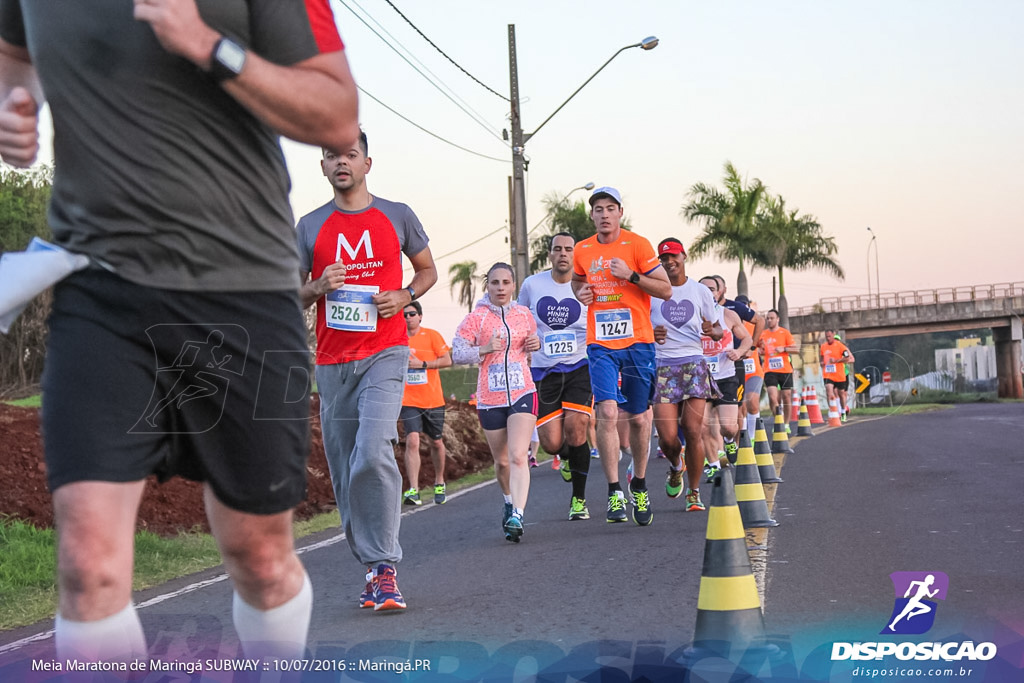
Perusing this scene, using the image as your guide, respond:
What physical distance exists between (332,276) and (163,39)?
12.4ft

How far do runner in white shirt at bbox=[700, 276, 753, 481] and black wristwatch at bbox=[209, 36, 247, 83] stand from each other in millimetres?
10601

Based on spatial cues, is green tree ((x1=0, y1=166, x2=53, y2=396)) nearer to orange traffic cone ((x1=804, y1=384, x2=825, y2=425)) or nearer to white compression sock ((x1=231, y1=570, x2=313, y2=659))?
orange traffic cone ((x1=804, y1=384, x2=825, y2=425))

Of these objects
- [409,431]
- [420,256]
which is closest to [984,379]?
[409,431]

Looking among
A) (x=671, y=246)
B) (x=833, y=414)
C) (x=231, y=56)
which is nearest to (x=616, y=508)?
(x=671, y=246)

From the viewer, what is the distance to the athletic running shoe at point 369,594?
6445mm

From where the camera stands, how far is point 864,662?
443 centimetres

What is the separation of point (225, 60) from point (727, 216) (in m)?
55.8

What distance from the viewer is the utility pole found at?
2722 cm

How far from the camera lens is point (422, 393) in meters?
14.5

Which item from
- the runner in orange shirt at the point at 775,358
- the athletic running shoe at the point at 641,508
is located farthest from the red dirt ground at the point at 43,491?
the runner in orange shirt at the point at 775,358

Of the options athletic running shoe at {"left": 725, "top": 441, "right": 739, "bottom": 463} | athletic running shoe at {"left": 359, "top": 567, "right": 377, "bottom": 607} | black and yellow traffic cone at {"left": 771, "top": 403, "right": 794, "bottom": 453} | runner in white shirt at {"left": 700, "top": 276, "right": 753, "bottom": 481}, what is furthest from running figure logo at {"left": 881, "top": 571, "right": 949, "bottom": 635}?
black and yellow traffic cone at {"left": 771, "top": 403, "right": 794, "bottom": 453}

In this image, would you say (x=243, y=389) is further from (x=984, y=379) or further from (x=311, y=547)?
(x=984, y=379)

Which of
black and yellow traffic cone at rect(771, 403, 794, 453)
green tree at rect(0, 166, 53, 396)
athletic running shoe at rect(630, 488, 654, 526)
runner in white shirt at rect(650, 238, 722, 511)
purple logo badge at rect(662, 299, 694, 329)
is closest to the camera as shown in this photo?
athletic running shoe at rect(630, 488, 654, 526)

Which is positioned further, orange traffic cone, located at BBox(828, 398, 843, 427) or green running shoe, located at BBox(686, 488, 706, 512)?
orange traffic cone, located at BBox(828, 398, 843, 427)
